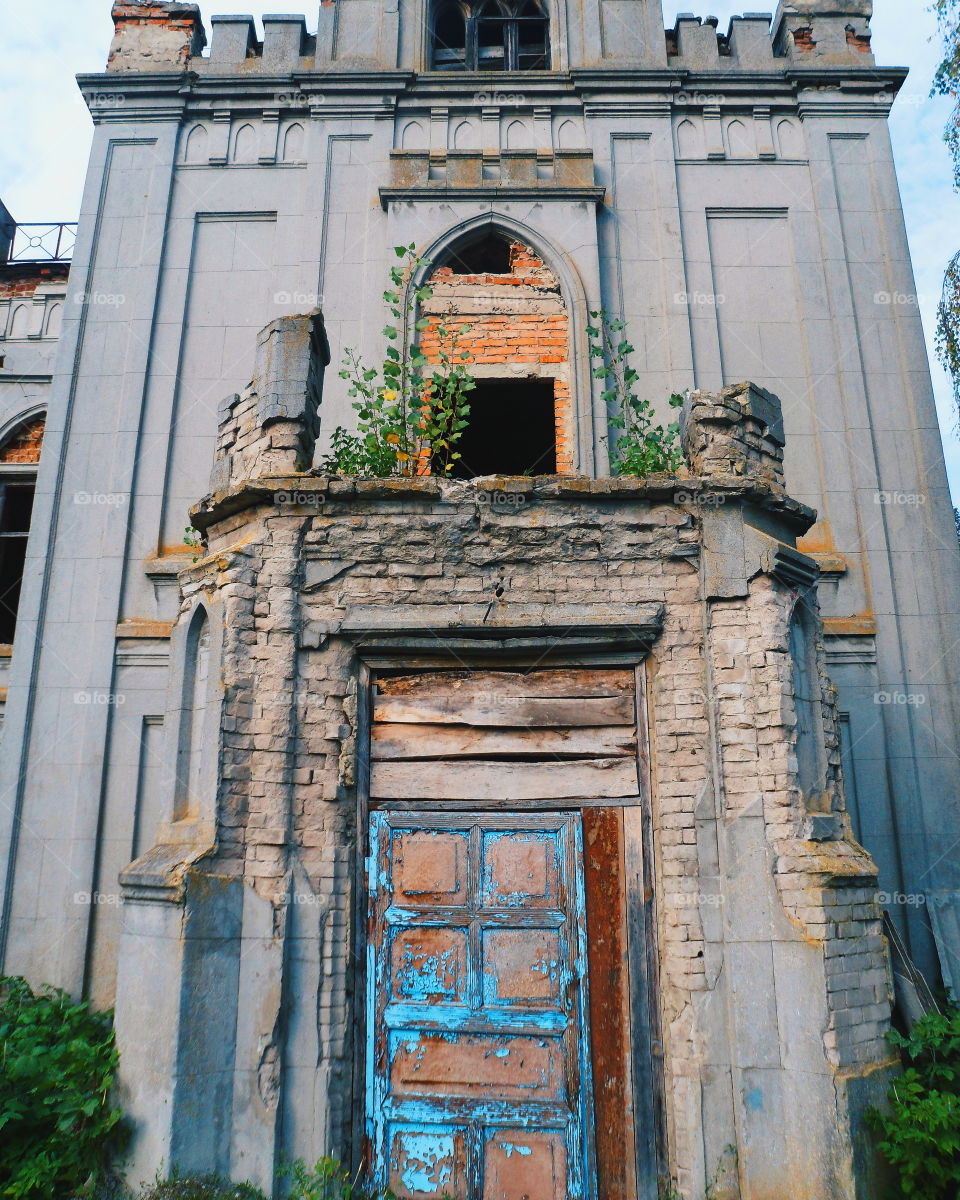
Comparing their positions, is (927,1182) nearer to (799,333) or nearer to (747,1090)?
(747,1090)

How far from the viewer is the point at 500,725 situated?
5414mm

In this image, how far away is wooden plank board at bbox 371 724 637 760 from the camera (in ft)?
17.7

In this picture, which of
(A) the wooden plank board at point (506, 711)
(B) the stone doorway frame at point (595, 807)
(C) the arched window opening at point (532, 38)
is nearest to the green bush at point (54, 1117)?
(B) the stone doorway frame at point (595, 807)

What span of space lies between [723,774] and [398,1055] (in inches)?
98.8

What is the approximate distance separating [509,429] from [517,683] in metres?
5.95

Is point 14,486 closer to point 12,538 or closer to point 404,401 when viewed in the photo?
point 12,538

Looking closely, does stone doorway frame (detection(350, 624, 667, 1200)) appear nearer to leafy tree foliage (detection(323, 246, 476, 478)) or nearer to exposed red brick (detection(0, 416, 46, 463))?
leafy tree foliage (detection(323, 246, 476, 478))

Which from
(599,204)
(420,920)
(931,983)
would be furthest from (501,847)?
(599,204)

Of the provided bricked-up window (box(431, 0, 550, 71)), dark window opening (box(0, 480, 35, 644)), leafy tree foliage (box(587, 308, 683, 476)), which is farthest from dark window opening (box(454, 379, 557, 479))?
dark window opening (box(0, 480, 35, 644))

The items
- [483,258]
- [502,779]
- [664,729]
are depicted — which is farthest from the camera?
[483,258]

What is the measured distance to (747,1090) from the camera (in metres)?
4.65

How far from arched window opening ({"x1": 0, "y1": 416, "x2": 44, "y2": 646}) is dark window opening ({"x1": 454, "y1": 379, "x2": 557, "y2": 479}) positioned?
4.91m

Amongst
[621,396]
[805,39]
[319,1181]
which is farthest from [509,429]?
[319,1181]

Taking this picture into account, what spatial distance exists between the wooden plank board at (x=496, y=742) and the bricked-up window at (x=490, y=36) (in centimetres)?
807
